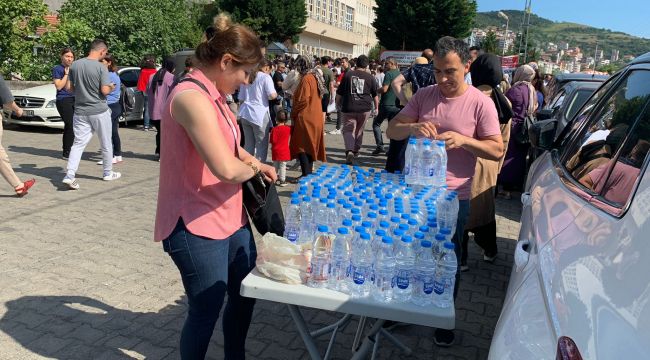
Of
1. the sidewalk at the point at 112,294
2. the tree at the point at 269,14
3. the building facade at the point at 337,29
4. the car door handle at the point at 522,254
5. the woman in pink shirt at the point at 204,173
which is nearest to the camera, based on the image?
the car door handle at the point at 522,254

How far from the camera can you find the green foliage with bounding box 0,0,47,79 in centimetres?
1296

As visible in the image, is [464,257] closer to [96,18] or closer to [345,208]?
[345,208]

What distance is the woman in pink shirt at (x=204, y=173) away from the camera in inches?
90.5

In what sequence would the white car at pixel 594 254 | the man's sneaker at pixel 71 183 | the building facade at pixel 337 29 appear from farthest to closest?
the building facade at pixel 337 29
the man's sneaker at pixel 71 183
the white car at pixel 594 254

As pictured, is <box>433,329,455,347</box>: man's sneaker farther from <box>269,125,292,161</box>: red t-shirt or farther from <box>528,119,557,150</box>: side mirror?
<box>269,125,292,161</box>: red t-shirt

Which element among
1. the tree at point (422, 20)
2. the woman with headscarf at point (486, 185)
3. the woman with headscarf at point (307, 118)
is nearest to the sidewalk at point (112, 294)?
the woman with headscarf at point (486, 185)

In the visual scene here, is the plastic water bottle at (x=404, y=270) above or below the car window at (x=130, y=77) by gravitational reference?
below

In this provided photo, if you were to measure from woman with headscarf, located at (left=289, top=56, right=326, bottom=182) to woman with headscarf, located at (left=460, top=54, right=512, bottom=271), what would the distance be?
9.20ft

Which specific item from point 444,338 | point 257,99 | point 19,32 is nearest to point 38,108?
point 19,32

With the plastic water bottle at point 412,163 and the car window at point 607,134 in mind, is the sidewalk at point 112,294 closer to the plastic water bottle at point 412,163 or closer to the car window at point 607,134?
the plastic water bottle at point 412,163

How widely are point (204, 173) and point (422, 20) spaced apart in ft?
156

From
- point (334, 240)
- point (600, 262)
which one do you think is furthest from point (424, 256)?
point (600, 262)

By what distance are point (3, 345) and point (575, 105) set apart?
6.99 metres

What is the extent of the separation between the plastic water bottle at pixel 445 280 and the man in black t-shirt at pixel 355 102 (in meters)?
7.20
